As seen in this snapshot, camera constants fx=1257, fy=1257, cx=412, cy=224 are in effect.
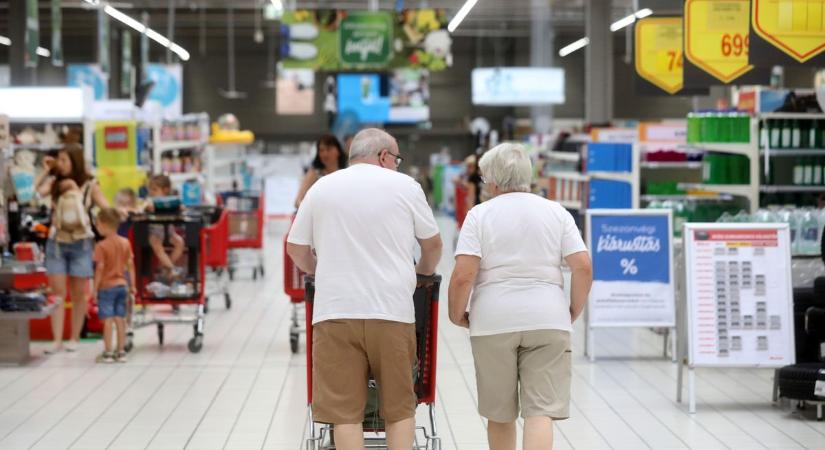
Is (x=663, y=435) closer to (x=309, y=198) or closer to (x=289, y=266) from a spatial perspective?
(x=309, y=198)

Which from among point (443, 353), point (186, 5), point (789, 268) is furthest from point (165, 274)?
point (186, 5)

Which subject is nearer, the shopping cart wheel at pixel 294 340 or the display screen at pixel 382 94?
the shopping cart wheel at pixel 294 340

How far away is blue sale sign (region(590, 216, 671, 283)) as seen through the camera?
9.05m

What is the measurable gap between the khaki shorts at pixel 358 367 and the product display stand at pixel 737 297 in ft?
9.67

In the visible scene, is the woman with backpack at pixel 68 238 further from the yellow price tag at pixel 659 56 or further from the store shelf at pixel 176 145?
the yellow price tag at pixel 659 56

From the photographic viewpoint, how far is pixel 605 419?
7.04 meters

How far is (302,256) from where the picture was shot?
4.82 meters

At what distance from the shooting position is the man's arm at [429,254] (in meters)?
4.77

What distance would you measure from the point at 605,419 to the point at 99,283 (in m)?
3.86

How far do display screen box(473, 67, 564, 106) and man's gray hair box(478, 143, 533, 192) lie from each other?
25.4 m

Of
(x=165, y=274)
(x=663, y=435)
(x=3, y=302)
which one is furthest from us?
(x=165, y=274)

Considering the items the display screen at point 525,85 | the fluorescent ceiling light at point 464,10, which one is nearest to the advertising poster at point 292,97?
the display screen at point 525,85

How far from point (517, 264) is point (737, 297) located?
2881 mm

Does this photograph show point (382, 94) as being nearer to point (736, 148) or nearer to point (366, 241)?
point (736, 148)
